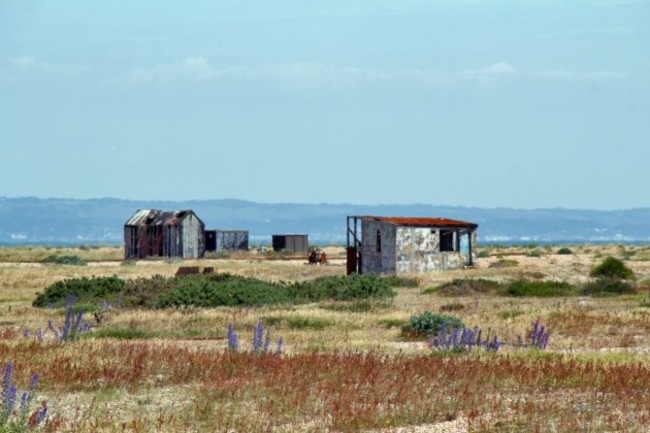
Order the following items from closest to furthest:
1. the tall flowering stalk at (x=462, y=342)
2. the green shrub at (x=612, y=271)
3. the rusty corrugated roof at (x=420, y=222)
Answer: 1. the tall flowering stalk at (x=462, y=342)
2. the green shrub at (x=612, y=271)
3. the rusty corrugated roof at (x=420, y=222)

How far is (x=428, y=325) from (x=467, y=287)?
15282mm

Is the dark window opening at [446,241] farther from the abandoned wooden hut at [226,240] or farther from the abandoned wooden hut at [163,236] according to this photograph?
the abandoned wooden hut at [226,240]

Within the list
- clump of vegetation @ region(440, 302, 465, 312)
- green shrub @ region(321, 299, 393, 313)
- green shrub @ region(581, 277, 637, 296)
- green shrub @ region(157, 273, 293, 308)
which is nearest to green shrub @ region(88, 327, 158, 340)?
green shrub @ region(321, 299, 393, 313)

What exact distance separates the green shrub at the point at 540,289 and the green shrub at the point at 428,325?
13778 millimetres

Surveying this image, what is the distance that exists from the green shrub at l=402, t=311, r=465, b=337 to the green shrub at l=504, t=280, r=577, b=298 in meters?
13.8

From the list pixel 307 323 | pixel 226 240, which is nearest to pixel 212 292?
pixel 307 323

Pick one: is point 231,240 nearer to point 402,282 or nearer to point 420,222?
point 420,222

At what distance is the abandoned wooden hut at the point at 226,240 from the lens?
95.5 m

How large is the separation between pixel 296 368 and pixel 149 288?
19879 millimetres

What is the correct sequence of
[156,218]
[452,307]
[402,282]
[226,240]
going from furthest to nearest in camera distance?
[226,240]
[156,218]
[402,282]
[452,307]

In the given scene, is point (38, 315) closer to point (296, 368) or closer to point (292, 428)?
point (296, 368)

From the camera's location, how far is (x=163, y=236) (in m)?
80.6

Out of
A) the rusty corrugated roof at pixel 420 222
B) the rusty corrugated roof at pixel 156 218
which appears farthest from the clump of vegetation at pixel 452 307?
the rusty corrugated roof at pixel 156 218

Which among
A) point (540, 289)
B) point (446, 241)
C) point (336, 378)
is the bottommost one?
point (540, 289)
